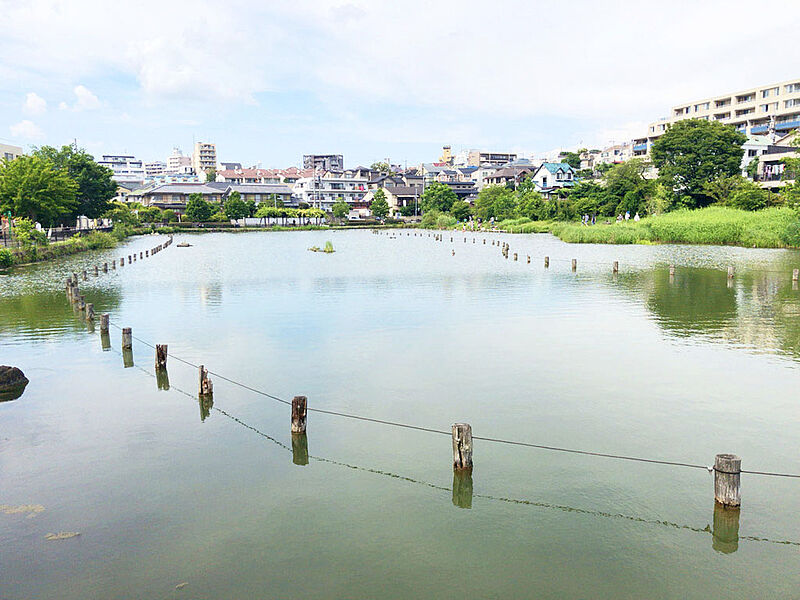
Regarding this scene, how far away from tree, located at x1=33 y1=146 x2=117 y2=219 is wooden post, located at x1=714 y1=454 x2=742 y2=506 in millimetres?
78555

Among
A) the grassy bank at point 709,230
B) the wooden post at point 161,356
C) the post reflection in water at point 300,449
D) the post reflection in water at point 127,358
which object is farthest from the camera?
the grassy bank at point 709,230

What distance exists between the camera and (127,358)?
1891cm

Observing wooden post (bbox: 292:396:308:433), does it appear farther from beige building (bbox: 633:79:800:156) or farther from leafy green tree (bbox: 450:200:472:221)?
leafy green tree (bbox: 450:200:472:221)

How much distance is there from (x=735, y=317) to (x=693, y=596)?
1976 cm

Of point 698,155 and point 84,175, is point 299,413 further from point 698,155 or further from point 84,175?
point 698,155

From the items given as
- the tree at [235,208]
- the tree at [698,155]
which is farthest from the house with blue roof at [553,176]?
the tree at [235,208]

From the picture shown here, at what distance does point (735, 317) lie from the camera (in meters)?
24.6

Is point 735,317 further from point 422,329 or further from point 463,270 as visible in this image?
point 463,270

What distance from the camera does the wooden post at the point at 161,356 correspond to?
55.0ft

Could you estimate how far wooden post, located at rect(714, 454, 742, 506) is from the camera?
8859 millimetres

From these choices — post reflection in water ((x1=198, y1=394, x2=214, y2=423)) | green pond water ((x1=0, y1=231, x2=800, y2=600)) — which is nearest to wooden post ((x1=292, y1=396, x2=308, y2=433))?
green pond water ((x1=0, y1=231, x2=800, y2=600))

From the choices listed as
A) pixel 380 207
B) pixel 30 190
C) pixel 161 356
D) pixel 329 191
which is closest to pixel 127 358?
pixel 161 356

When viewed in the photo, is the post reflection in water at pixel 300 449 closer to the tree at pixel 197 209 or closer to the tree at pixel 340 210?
the tree at pixel 197 209

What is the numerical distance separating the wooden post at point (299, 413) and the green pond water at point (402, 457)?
0.23 meters
